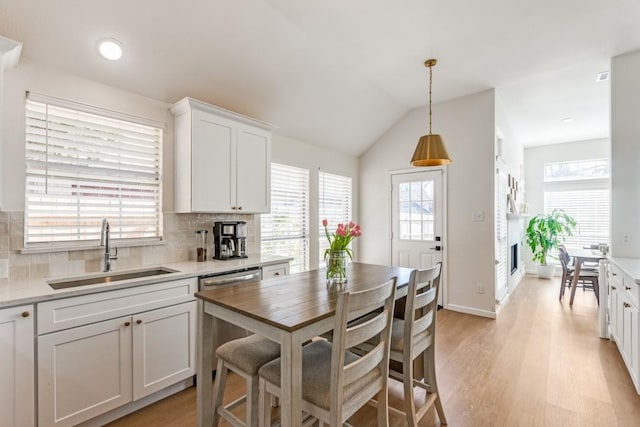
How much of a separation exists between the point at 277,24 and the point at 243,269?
85.1 inches

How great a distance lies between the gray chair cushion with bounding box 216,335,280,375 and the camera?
5.33ft

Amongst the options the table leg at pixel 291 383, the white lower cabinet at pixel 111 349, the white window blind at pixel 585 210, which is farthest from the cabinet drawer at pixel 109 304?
the white window blind at pixel 585 210

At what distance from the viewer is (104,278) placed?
2.36 meters

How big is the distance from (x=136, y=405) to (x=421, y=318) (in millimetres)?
2074

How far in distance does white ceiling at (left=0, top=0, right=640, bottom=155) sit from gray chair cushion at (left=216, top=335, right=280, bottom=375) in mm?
2286

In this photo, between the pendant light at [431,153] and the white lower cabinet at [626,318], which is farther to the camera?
the pendant light at [431,153]

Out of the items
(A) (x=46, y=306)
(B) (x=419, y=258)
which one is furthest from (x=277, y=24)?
(B) (x=419, y=258)

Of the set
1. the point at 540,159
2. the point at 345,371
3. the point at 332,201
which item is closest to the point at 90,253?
the point at 345,371

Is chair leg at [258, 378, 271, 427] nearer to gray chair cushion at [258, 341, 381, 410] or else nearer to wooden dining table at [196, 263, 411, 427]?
gray chair cushion at [258, 341, 381, 410]

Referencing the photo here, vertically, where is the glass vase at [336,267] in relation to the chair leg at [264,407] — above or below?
above

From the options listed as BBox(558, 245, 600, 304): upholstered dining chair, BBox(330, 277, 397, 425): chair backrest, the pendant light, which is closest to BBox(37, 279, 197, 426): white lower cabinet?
BBox(330, 277, 397, 425): chair backrest

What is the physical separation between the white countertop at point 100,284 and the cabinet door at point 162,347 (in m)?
0.24

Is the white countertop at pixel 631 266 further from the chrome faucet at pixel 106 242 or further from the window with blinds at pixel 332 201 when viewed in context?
the chrome faucet at pixel 106 242

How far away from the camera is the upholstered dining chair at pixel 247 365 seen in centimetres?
160
